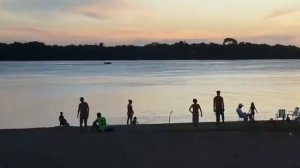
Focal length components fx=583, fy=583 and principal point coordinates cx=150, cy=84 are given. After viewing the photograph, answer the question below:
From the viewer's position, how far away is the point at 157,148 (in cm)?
1406

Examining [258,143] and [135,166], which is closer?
[135,166]

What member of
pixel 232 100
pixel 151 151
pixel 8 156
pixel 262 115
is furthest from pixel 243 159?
pixel 232 100

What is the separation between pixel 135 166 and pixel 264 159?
2.82 meters

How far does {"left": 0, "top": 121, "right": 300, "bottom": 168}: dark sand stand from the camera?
11992 millimetres

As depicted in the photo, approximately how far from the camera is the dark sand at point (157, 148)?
11992 millimetres

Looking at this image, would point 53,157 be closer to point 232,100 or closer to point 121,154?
point 121,154

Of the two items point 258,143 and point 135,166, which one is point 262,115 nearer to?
point 258,143

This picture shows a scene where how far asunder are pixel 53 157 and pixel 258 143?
530cm

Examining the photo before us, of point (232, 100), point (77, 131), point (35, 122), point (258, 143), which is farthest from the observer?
point (232, 100)

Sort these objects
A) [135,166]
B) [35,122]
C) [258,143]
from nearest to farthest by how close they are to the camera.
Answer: [135,166] < [258,143] < [35,122]

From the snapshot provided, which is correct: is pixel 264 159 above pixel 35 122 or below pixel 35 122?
above

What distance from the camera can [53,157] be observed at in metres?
12.7

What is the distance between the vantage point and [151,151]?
44.5 feet

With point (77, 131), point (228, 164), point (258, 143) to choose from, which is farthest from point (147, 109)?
point (228, 164)
